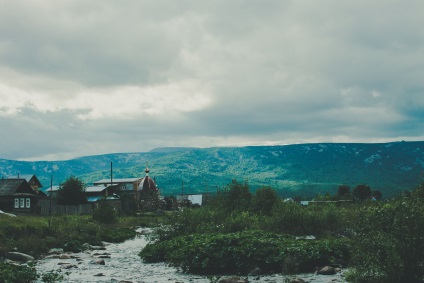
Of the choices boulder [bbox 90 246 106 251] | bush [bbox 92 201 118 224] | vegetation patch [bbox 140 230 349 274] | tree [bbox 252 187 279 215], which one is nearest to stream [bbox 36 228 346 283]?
vegetation patch [bbox 140 230 349 274]

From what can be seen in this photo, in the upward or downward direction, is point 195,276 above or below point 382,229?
below

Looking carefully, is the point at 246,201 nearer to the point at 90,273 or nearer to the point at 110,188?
the point at 90,273

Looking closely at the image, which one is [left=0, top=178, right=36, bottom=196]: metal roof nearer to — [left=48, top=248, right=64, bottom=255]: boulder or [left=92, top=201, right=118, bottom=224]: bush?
[left=92, top=201, right=118, bottom=224]: bush

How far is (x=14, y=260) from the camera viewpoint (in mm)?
28516

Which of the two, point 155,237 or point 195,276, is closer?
point 195,276

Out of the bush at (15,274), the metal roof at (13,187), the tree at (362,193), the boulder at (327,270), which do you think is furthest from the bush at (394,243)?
the tree at (362,193)

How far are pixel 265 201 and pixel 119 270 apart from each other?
2315 cm

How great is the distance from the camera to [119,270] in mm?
25641

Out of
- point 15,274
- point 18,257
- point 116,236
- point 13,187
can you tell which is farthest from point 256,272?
point 13,187

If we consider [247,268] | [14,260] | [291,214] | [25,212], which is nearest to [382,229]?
[247,268]

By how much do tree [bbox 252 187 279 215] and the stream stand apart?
51.6 feet

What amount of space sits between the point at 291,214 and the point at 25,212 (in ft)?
184

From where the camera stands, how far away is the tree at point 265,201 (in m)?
46.0

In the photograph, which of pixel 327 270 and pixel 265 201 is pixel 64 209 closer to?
pixel 265 201
